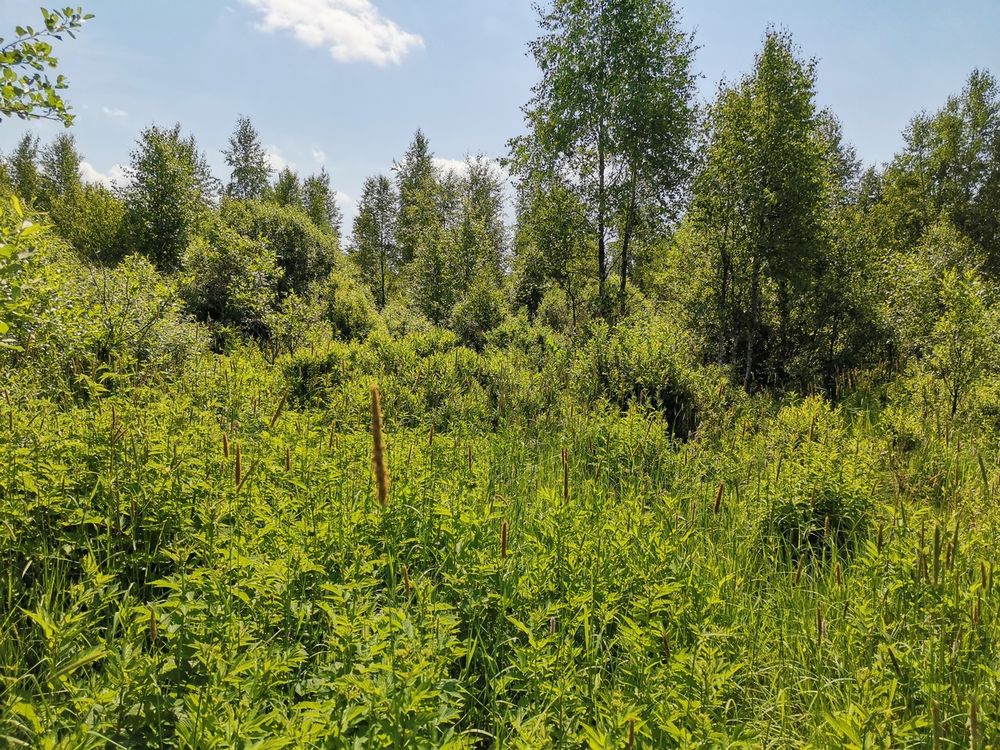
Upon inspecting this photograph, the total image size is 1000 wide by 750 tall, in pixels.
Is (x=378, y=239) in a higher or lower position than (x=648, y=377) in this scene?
higher

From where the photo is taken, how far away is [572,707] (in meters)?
1.97

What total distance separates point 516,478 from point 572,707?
2.38 meters

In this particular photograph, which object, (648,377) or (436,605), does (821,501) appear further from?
(648,377)

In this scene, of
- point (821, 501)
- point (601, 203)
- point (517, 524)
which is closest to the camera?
point (517, 524)

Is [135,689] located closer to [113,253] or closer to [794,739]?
[794,739]

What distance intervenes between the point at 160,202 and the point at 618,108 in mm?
28096

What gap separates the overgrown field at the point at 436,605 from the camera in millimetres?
1660

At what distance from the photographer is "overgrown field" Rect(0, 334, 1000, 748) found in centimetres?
166

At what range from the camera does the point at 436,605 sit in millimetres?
2004

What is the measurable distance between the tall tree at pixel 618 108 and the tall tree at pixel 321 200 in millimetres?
39114

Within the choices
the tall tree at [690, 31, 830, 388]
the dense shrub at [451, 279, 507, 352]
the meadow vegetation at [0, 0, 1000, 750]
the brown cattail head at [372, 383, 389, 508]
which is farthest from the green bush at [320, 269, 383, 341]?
the brown cattail head at [372, 383, 389, 508]

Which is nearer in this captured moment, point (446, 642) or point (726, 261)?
point (446, 642)

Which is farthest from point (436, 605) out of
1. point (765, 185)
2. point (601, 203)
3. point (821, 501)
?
point (601, 203)

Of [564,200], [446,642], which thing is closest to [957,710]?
[446,642]
